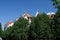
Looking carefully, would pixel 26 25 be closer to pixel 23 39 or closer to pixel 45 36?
pixel 23 39

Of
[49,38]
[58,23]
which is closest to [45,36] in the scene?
[49,38]

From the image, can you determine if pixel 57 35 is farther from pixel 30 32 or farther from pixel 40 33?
pixel 30 32

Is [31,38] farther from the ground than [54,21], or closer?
closer

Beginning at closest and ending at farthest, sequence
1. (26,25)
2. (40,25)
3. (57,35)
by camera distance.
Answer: (57,35), (40,25), (26,25)

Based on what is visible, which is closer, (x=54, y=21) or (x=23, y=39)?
(x=54, y=21)

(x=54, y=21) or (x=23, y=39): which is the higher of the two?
(x=54, y=21)

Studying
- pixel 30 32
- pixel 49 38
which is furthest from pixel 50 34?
pixel 30 32

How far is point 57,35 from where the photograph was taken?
188 ft

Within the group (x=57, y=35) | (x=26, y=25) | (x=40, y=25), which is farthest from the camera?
(x=26, y=25)

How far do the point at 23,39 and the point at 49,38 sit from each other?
309 inches

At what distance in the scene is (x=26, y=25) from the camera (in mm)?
66375

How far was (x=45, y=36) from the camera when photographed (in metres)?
60.1

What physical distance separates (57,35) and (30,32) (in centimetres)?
857

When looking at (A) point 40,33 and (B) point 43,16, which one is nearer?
(A) point 40,33
